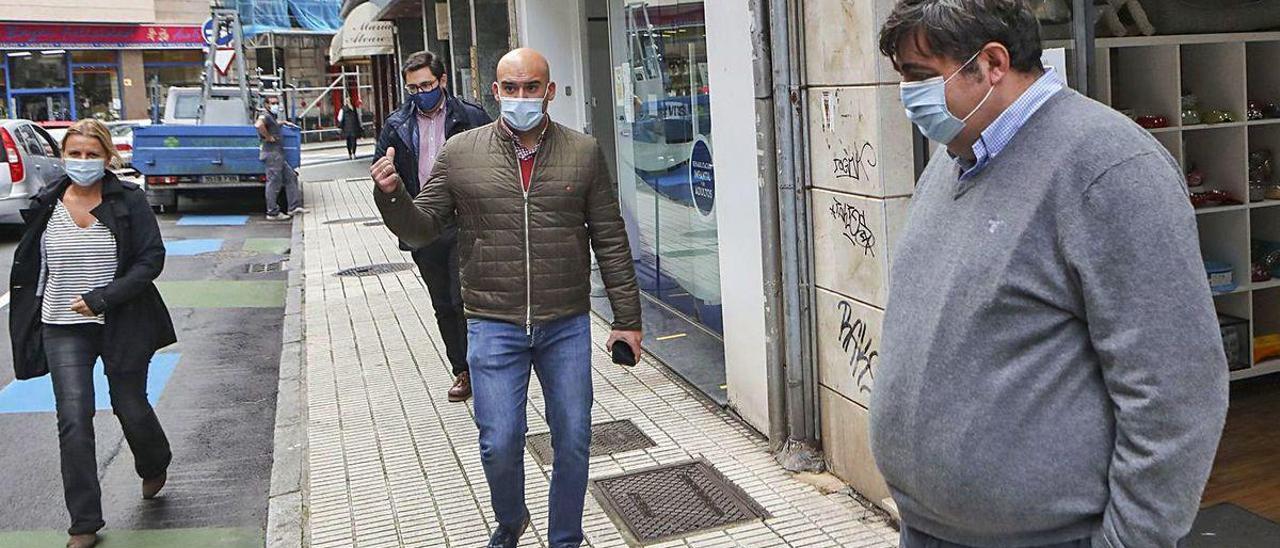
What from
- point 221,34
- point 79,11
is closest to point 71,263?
point 221,34

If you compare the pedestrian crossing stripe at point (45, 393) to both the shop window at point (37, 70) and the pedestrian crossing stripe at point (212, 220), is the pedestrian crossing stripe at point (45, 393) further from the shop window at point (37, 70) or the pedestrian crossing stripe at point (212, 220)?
the shop window at point (37, 70)

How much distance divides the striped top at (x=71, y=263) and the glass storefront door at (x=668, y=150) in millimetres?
3280

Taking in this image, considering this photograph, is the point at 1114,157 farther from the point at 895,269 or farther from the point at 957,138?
the point at 895,269

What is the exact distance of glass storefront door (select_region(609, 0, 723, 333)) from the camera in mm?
7402

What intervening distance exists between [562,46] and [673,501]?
19.7ft

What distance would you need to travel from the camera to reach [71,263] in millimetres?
5094

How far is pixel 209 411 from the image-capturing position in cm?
747

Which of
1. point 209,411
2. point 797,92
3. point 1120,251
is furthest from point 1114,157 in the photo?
point 209,411

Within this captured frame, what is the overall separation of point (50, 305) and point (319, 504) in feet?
4.54

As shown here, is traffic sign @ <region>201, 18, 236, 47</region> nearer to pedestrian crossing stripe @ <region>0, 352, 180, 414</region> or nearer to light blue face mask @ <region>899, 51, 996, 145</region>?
pedestrian crossing stripe @ <region>0, 352, 180, 414</region>

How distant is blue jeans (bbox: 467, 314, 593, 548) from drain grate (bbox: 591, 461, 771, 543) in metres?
0.64

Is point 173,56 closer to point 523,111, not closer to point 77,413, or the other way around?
point 77,413

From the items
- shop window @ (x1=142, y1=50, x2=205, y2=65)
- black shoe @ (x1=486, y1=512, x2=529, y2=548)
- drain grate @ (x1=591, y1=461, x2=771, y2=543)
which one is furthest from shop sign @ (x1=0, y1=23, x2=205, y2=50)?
black shoe @ (x1=486, y1=512, x2=529, y2=548)

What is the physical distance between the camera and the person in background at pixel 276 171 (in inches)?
698
